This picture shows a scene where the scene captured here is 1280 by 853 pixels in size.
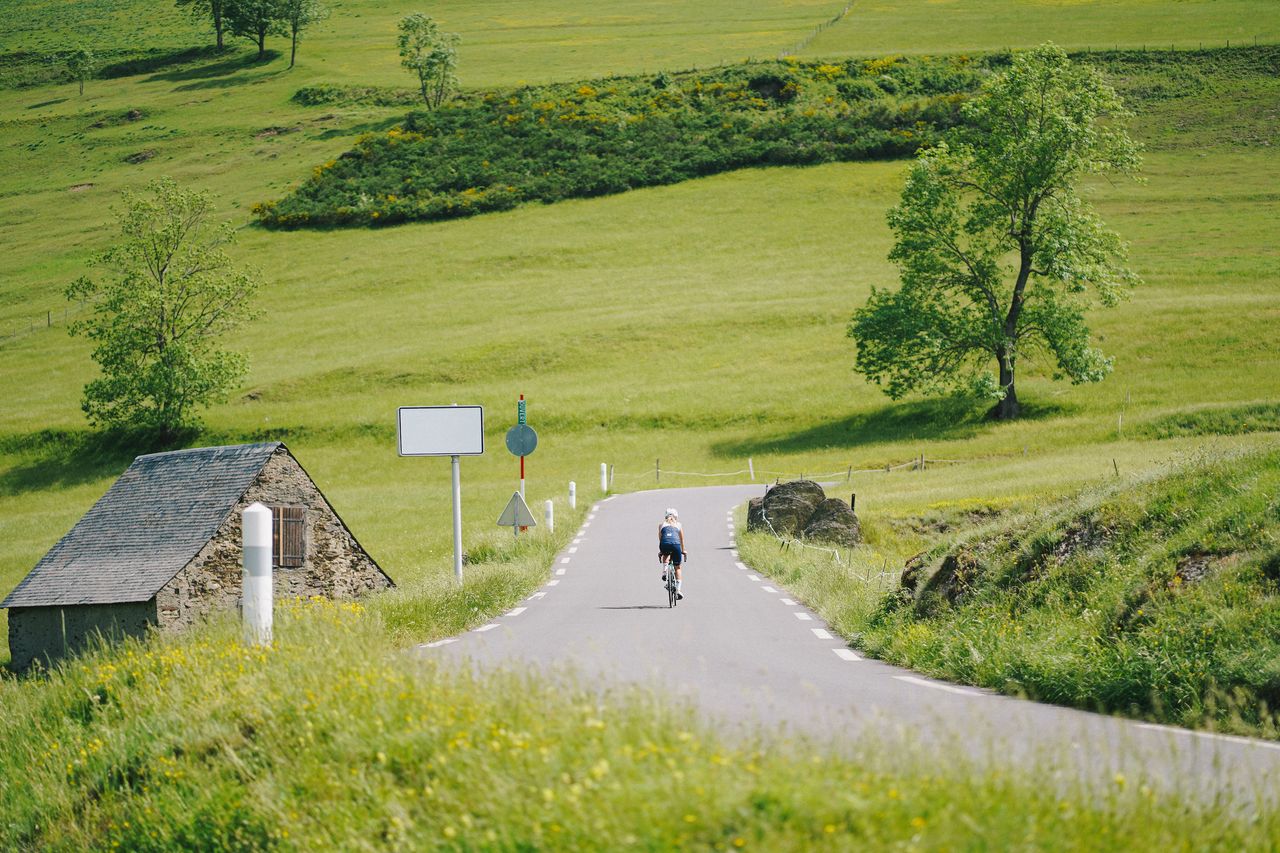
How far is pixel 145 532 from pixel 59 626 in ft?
8.27

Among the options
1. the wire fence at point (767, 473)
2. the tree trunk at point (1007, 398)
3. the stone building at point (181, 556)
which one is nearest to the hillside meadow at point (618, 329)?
the wire fence at point (767, 473)

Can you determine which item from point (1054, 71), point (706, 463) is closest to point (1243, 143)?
point (1054, 71)

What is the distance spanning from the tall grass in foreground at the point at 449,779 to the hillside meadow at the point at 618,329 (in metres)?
13.5

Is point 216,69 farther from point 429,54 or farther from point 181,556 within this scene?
point 181,556

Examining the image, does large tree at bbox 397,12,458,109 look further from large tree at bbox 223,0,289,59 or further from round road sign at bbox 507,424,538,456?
round road sign at bbox 507,424,538,456

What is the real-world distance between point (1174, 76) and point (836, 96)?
27.5m

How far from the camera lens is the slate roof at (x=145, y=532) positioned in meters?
22.5

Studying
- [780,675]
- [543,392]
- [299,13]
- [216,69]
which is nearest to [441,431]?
[780,675]

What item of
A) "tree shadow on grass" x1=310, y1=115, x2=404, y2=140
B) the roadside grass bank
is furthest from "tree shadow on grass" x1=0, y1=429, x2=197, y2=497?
"tree shadow on grass" x1=310, y1=115, x2=404, y2=140

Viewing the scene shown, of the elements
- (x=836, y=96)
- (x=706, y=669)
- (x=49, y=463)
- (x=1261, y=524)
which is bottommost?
(x=49, y=463)

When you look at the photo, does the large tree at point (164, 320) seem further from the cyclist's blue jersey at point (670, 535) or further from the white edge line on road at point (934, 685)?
the white edge line on road at point (934, 685)

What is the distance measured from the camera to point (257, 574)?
969 centimetres

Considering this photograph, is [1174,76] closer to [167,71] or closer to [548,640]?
[548,640]

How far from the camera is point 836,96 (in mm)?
95625
